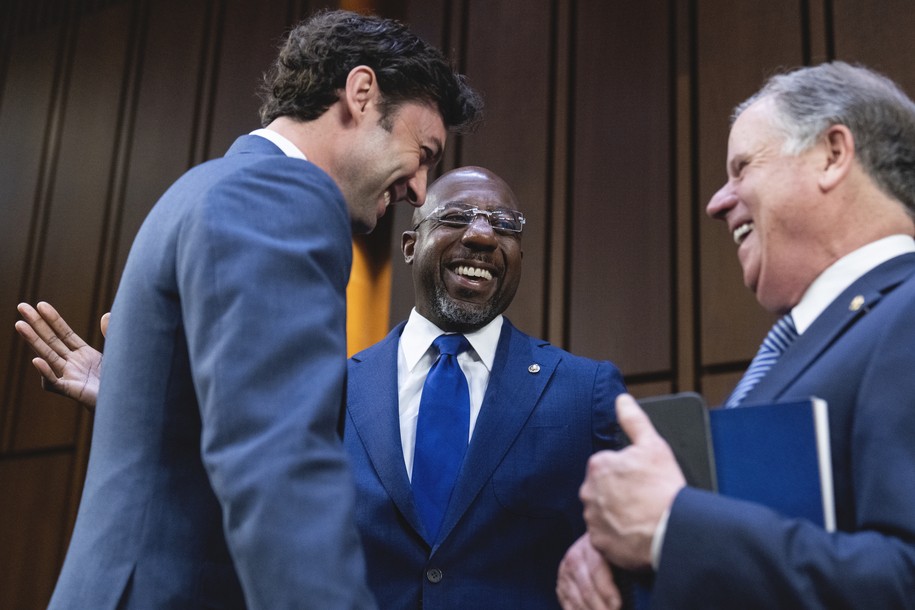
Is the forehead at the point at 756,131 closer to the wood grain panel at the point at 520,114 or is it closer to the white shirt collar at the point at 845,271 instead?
the white shirt collar at the point at 845,271

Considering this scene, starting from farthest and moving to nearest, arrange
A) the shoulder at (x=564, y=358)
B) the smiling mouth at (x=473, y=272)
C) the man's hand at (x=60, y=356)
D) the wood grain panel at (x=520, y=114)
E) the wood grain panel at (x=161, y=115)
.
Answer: the wood grain panel at (x=161, y=115), the wood grain panel at (x=520, y=114), the smiling mouth at (x=473, y=272), the shoulder at (x=564, y=358), the man's hand at (x=60, y=356)

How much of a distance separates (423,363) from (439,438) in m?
0.27

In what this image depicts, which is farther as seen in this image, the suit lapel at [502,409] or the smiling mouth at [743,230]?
the suit lapel at [502,409]

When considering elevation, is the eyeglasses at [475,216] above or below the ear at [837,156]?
above

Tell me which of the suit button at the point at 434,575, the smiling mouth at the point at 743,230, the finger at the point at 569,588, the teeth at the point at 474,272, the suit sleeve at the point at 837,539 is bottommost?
the suit button at the point at 434,575

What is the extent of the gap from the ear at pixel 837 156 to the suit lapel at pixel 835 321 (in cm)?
15

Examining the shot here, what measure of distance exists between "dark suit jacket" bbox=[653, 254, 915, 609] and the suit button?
33.6 inches

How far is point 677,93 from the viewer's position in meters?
3.78

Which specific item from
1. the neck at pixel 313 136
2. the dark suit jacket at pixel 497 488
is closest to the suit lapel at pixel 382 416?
the dark suit jacket at pixel 497 488

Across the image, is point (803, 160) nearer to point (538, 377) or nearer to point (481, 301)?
point (538, 377)

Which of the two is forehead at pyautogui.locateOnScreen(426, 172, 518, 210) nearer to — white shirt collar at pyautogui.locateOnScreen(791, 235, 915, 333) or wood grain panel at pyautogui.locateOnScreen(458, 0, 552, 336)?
wood grain panel at pyautogui.locateOnScreen(458, 0, 552, 336)

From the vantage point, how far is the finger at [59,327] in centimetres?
201

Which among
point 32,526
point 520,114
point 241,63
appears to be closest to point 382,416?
point 520,114

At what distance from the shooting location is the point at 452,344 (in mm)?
2453
